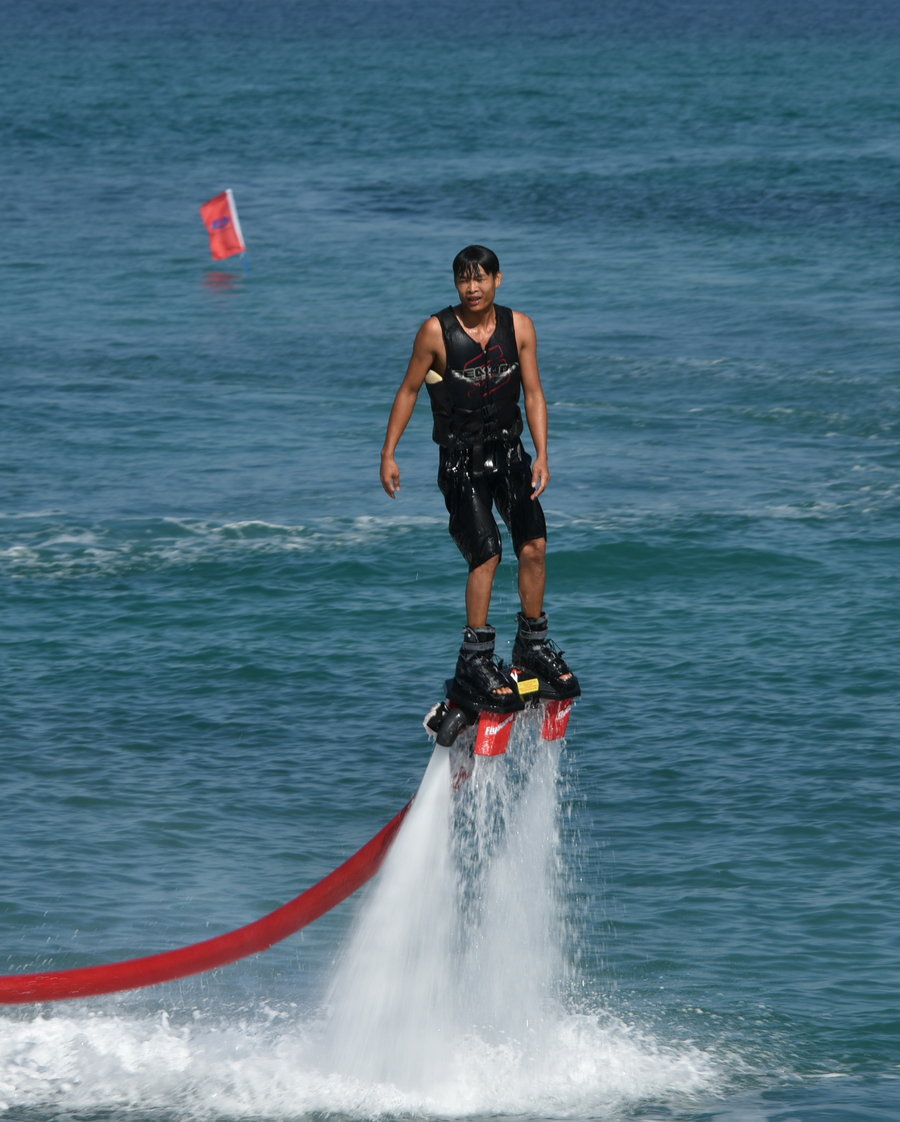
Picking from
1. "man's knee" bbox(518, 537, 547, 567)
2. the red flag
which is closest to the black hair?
"man's knee" bbox(518, 537, 547, 567)

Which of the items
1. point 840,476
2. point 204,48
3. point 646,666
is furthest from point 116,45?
point 646,666

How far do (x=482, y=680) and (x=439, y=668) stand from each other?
2067 centimetres

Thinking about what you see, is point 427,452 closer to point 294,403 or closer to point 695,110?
point 294,403

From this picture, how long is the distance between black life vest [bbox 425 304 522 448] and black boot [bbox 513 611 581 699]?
1.64 m

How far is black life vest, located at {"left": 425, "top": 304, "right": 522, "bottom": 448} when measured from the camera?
15680 mm

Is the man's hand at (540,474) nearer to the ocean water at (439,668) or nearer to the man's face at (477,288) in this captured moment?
the man's face at (477,288)

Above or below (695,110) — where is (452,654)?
below

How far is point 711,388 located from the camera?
56062mm

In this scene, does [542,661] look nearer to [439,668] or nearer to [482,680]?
[482,680]

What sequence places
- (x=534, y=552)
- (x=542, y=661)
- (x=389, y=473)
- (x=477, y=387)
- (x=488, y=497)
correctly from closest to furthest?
(x=389, y=473), (x=477, y=387), (x=534, y=552), (x=488, y=497), (x=542, y=661)

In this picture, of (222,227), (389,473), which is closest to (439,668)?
(389,473)

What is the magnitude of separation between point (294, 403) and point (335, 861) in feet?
90.9

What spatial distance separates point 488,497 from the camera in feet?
54.1

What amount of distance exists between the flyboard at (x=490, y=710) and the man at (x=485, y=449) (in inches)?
1.0
